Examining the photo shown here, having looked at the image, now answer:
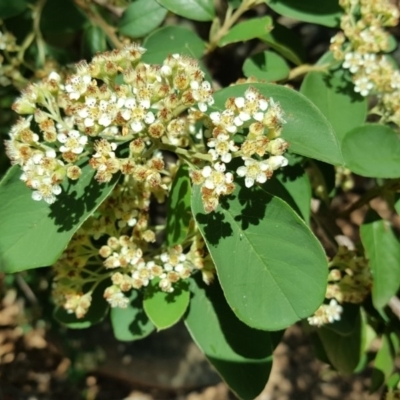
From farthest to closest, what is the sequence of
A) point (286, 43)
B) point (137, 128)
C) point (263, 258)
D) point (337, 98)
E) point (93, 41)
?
point (93, 41) < point (286, 43) < point (337, 98) < point (263, 258) < point (137, 128)

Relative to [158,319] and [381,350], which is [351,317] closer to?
[381,350]

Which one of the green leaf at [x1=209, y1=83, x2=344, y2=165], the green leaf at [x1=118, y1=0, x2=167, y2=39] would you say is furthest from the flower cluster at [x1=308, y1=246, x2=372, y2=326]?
the green leaf at [x1=118, y1=0, x2=167, y2=39]

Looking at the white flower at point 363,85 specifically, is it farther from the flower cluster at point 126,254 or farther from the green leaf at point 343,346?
the green leaf at point 343,346

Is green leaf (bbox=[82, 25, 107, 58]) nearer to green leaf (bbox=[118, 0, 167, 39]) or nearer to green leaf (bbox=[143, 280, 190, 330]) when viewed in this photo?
green leaf (bbox=[118, 0, 167, 39])

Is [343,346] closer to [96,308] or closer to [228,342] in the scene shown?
[228,342]

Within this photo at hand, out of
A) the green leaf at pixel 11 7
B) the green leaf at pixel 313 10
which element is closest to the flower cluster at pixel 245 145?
the green leaf at pixel 313 10

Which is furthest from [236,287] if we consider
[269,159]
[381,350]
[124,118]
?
[381,350]

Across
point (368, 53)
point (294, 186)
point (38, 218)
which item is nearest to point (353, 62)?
point (368, 53)
